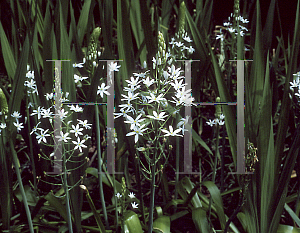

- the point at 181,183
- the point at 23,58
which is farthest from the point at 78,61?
the point at 181,183

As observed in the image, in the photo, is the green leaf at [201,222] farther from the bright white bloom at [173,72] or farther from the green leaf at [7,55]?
the green leaf at [7,55]

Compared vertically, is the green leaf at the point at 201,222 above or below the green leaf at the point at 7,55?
below

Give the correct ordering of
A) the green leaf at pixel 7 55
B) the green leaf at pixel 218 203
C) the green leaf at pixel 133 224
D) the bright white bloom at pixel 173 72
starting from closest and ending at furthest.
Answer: the bright white bloom at pixel 173 72 → the green leaf at pixel 133 224 → the green leaf at pixel 218 203 → the green leaf at pixel 7 55

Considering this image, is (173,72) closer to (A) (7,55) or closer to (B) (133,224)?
(B) (133,224)

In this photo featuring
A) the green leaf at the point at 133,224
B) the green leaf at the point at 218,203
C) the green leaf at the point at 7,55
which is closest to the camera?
the green leaf at the point at 133,224

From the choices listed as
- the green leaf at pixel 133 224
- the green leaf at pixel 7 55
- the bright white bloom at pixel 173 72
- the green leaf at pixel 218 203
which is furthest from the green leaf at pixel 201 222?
the green leaf at pixel 7 55

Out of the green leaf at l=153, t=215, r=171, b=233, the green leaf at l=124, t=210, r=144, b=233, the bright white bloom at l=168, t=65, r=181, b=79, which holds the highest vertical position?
the bright white bloom at l=168, t=65, r=181, b=79

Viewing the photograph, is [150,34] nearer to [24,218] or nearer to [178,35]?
[178,35]

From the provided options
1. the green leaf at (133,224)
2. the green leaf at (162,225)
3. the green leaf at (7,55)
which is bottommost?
the green leaf at (162,225)

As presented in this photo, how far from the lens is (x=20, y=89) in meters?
1.76

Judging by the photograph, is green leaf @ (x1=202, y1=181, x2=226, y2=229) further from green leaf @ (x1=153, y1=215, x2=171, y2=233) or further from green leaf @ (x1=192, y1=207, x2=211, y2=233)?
green leaf @ (x1=153, y1=215, x2=171, y2=233)

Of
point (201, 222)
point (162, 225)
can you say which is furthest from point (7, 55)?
point (201, 222)

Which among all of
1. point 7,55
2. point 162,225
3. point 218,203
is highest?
point 7,55

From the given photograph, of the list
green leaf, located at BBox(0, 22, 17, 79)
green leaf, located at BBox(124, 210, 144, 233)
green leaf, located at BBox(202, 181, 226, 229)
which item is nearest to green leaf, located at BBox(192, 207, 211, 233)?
green leaf, located at BBox(202, 181, 226, 229)
